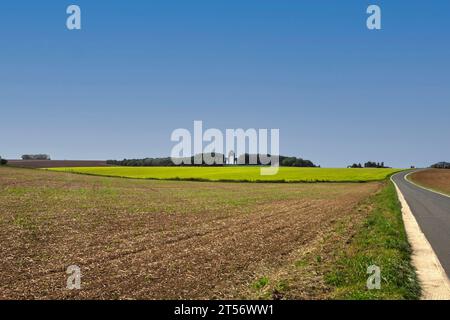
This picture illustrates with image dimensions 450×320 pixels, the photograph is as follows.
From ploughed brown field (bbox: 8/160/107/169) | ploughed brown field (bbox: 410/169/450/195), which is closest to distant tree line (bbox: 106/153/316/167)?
ploughed brown field (bbox: 8/160/107/169)

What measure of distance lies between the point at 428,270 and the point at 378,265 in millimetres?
1288

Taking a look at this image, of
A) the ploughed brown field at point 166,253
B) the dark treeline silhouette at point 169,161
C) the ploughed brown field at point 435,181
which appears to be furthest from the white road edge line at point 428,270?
the dark treeline silhouette at point 169,161

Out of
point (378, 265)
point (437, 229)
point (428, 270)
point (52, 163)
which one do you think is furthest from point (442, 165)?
point (378, 265)

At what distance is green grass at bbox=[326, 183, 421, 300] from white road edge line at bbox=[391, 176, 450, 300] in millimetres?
179

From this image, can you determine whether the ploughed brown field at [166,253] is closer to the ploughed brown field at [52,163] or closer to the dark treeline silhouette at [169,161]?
the ploughed brown field at [52,163]

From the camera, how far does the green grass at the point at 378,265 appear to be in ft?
32.6

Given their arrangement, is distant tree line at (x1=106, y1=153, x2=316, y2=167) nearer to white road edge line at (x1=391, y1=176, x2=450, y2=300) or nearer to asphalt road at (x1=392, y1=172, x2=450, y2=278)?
asphalt road at (x1=392, y1=172, x2=450, y2=278)

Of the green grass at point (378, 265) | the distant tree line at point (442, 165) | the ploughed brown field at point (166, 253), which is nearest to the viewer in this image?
the green grass at point (378, 265)

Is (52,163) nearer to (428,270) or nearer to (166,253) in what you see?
(166,253)

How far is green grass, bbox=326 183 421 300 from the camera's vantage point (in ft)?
32.6

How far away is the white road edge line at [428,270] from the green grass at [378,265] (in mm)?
179
